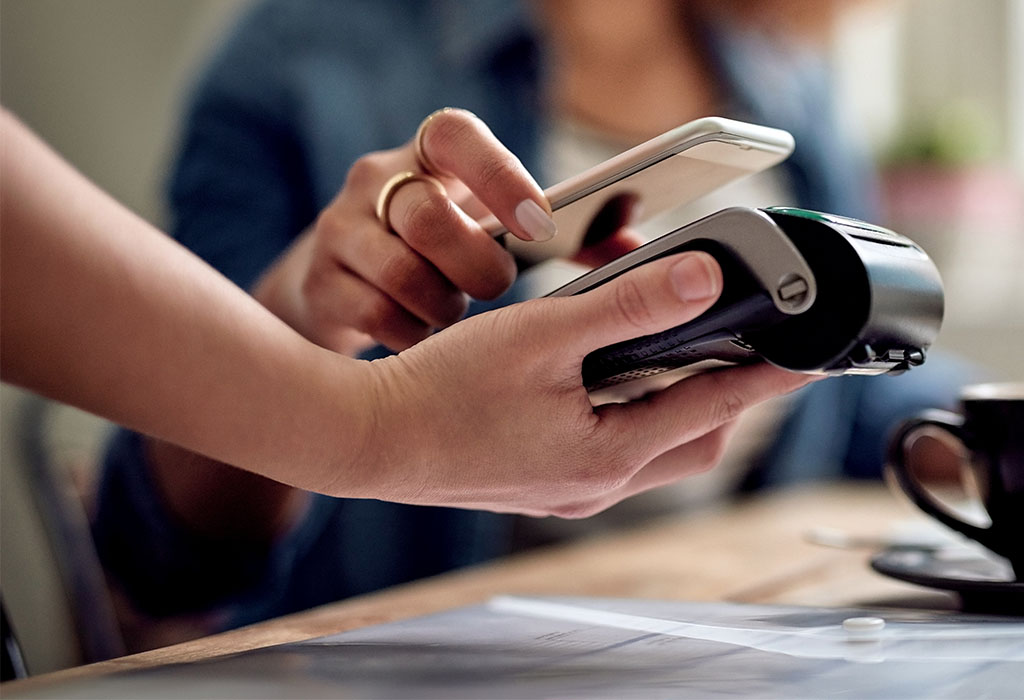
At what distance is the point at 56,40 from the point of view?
4.56 feet

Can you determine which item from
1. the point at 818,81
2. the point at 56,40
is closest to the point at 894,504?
the point at 818,81

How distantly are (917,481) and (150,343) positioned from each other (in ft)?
1.28

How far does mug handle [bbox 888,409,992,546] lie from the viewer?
1.58 ft

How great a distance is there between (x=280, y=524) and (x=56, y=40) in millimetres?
1015

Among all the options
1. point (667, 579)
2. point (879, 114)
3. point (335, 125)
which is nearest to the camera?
point (667, 579)

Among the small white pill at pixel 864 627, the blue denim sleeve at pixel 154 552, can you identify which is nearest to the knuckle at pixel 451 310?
the small white pill at pixel 864 627

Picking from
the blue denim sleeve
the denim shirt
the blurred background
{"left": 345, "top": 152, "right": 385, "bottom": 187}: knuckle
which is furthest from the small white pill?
the blurred background

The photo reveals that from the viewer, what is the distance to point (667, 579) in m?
0.61

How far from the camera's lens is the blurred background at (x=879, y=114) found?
53.2 inches

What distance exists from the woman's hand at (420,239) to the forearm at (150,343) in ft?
0.34

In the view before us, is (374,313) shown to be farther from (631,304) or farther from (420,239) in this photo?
(631,304)

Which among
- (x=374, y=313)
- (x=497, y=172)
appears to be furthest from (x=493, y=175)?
(x=374, y=313)

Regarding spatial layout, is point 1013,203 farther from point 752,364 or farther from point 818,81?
point 752,364

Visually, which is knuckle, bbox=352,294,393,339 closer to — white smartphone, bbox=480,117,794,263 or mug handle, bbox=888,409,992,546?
white smartphone, bbox=480,117,794,263
